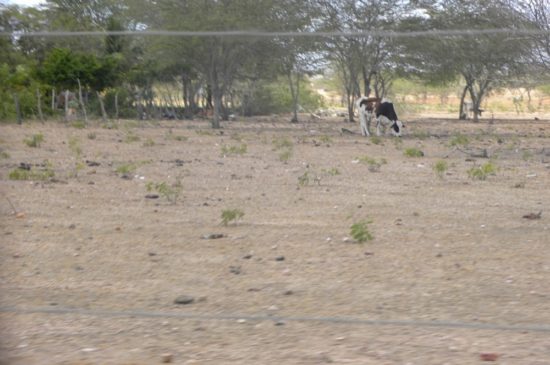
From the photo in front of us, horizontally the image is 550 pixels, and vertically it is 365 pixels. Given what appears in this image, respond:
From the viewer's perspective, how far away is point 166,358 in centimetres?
466

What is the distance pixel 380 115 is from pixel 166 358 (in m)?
21.3

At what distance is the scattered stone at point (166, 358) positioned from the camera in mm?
4633

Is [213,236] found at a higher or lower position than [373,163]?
lower

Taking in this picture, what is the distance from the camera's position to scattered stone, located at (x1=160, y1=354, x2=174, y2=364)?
4.63m

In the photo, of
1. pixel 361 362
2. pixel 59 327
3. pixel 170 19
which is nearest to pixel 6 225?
pixel 59 327

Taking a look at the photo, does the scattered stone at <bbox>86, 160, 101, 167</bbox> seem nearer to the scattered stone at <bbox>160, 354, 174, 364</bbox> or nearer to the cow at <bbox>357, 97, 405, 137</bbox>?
the scattered stone at <bbox>160, 354, 174, 364</bbox>

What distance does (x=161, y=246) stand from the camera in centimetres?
762

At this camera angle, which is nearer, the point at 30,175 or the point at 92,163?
the point at 30,175

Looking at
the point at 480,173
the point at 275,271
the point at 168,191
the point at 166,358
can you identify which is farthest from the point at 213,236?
the point at 480,173

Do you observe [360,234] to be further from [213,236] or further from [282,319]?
[282,319]

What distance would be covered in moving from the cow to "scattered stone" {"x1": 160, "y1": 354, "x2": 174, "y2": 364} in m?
20.9

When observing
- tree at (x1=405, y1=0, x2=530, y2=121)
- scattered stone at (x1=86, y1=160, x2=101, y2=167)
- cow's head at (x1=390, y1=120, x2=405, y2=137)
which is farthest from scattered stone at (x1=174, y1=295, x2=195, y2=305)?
cow's head at (x1=390, y1=120, x2=405, y2=137)

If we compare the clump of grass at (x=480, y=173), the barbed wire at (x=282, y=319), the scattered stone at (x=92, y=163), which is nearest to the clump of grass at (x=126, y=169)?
the scattered stone at (x=92, y=163)

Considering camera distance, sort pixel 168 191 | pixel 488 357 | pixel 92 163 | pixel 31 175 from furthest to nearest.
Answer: pixel 92 163 < pixel 31 175 < pixel 168 191 < pixel 488 357
